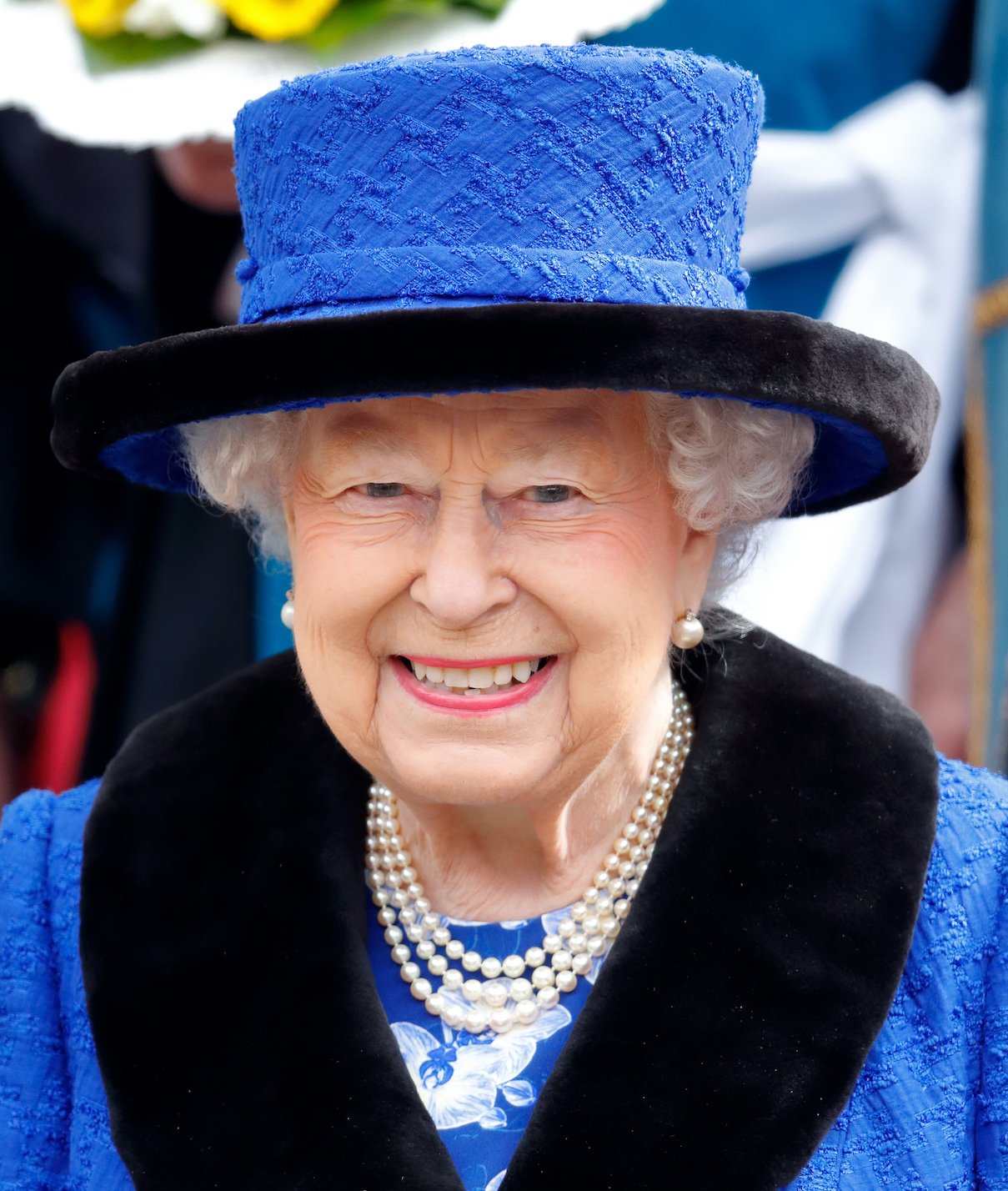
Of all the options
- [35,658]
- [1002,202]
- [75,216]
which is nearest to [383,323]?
[1002,202]

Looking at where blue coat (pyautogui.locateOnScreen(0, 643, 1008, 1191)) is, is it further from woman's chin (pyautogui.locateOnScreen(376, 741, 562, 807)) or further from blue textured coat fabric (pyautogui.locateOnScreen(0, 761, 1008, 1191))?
A: woman's chin (pyautogui.locateOnScreen(376, 741, 562, 807))

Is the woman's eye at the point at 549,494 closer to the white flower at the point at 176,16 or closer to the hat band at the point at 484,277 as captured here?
the hat band at the point at 484,277

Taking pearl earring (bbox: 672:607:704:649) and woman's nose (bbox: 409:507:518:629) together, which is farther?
pearl earring (bbox: 672:607:704:649)

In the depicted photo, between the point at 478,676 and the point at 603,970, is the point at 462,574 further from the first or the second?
the point at 603,970

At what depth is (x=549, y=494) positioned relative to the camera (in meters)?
1.76

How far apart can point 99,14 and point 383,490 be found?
1310 mm

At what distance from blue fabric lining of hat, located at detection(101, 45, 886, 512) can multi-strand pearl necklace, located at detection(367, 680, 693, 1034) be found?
2.17ft

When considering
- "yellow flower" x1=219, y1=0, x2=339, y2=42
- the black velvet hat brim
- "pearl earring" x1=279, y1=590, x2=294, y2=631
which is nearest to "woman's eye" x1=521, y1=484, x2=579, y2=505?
the black velvet hat brim

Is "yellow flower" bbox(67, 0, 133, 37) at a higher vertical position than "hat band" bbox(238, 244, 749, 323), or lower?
higher

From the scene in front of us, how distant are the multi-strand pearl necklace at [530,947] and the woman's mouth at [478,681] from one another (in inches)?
12.4

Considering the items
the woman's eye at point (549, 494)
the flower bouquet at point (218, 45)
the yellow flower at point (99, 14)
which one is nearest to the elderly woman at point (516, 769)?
the woman's eye at point (549, 494)

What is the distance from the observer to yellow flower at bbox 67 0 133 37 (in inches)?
104

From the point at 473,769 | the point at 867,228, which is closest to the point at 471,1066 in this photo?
the point at 473,769

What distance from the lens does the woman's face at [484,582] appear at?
5.67 feet
